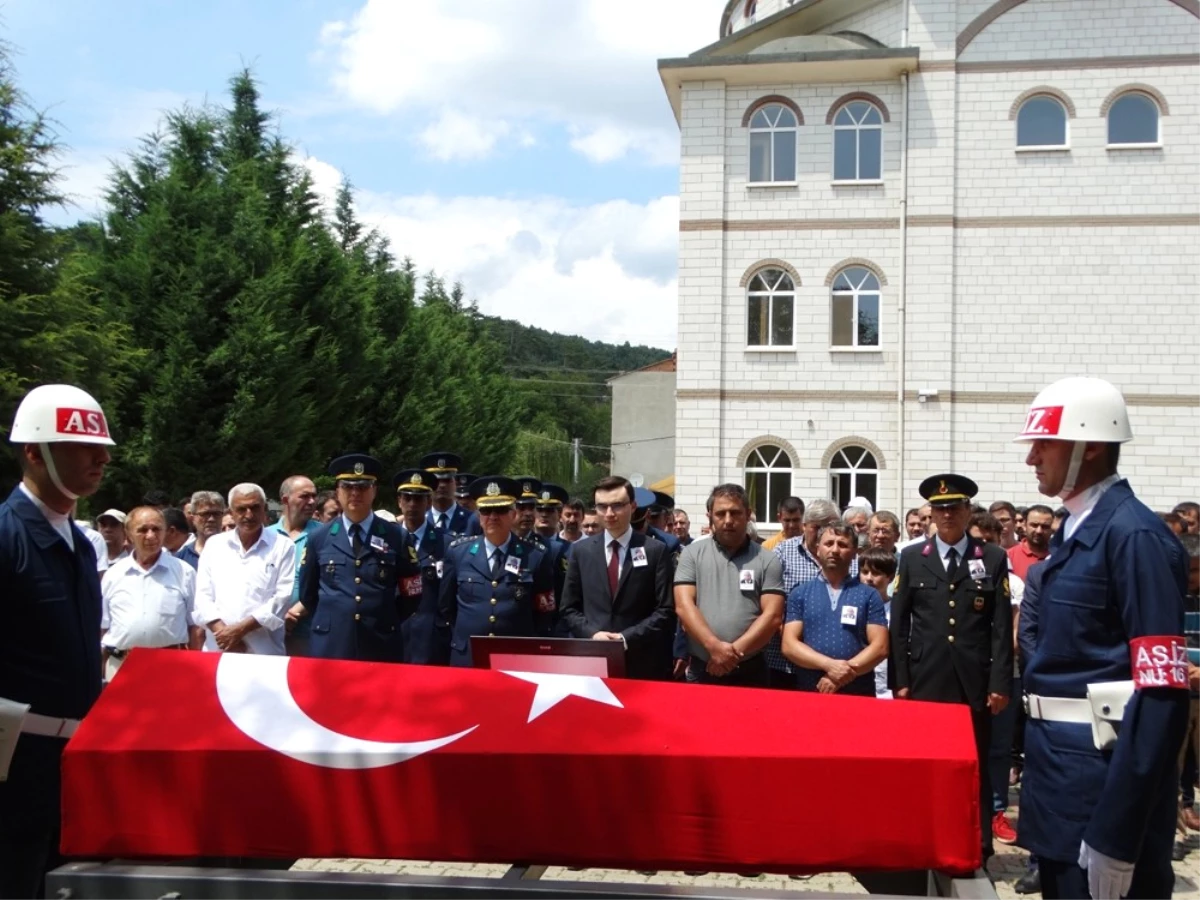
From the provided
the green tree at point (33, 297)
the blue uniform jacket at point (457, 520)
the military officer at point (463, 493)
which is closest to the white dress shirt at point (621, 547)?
the blue uniform jacket at point (457, 520)

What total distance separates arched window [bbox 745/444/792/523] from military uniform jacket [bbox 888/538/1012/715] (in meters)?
20.7

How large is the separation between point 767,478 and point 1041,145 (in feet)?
32.7

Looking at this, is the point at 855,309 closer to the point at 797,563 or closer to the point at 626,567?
the point at 797,563

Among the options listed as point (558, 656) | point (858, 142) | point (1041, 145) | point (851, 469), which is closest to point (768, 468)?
point (851, 469)

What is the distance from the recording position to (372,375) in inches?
1091

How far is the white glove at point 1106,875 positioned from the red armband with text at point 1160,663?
46 centimetres

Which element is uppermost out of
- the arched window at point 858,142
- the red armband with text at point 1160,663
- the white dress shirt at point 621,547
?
the arched window at point 858,142

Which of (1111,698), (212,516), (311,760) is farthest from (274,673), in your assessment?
(212,516)

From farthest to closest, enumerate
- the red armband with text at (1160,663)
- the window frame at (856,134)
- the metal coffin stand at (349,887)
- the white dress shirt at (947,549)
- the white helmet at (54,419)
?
the window frame at (856,134) → the white dress shirt at (947,549) → the white helmet at (54,419) → the red armband with text at (1160,663) → the metal coffin stand at (349,887)

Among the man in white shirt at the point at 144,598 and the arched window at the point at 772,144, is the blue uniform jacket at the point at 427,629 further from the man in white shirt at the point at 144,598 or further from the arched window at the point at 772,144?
the arched window at the point at 772,144

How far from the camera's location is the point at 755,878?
5.46 m

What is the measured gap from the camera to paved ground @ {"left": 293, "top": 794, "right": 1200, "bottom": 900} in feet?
17.7

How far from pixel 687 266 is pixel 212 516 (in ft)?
65.4

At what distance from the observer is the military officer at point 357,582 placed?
6930 mm
